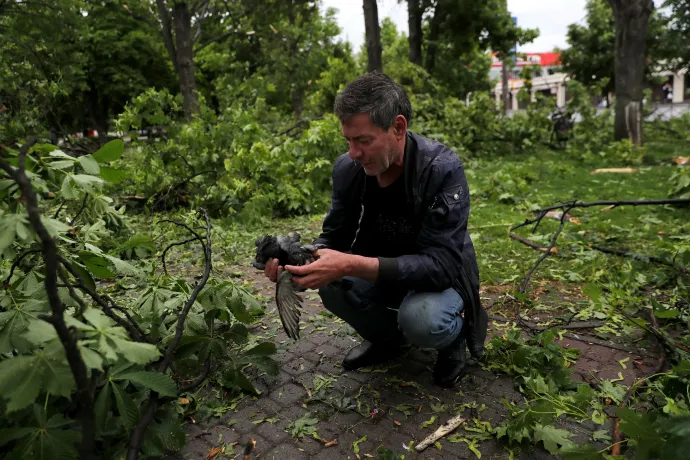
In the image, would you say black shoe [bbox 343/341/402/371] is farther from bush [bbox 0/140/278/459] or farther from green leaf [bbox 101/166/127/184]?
green leaf [bbox 101/166/127/184]

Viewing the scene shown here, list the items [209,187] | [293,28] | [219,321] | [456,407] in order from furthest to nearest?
[293,28] < [209,187] < [219,321] < [456,407]

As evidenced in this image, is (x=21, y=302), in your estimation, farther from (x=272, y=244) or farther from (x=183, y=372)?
(x=272, y=244)

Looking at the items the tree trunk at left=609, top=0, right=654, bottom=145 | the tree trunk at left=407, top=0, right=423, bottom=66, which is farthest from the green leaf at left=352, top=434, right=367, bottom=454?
the tree trunk at left=407, top=0, right=423, bottom=66

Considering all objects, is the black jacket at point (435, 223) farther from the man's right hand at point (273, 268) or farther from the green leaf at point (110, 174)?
the green leaf at point (110, 174)

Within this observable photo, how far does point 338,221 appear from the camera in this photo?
290cm

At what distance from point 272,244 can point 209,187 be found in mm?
5006

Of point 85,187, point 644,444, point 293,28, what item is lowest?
point 644,444

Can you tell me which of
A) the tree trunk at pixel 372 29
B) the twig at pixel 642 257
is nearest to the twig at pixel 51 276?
the twig at pixel 642 257

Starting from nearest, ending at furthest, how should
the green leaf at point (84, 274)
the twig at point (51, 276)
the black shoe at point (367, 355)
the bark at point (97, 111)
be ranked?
the twig at point (51, 276) → the green leaf at point (84, 274) → the black shoe at point (367, 355) → the bark at point (97, 111)

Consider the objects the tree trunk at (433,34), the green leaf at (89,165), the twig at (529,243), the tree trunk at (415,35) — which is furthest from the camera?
the tree trunk at (433,34)

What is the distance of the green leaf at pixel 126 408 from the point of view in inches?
73.0

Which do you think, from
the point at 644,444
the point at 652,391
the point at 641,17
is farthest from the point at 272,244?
the point at 641,17

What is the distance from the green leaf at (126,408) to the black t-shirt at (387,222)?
1449mm

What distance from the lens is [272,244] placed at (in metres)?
2.45
